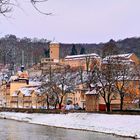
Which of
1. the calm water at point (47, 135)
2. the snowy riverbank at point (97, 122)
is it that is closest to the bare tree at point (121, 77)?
the snowy riverbank at point (97, 122)

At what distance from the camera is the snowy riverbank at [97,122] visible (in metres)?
43.1

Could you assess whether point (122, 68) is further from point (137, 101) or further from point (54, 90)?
point (54, 90)

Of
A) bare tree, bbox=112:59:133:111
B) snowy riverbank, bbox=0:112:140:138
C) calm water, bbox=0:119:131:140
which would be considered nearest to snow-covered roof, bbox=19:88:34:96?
snowy riverbank, bbox=0:112:140:138

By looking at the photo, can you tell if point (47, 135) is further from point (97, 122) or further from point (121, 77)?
point (121, 77)

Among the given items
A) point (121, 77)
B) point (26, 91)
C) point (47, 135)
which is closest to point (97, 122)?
point (47, 135)

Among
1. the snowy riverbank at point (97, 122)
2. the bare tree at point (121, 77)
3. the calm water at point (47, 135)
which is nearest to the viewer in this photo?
the calm water at point (47, 135)

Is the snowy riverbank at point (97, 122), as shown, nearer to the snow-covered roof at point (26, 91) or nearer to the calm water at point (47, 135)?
the calm water at point (47, 135)

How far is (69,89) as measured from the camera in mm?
87438

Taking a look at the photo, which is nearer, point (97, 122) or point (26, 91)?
point (97, 122)

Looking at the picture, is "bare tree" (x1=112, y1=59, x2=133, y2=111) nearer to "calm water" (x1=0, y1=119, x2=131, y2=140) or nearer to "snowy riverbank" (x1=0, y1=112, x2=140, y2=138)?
"snowy riverbank" (x1=0, y1=112, x2=140, y2=138)

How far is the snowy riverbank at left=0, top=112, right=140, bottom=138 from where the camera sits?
43062 mm

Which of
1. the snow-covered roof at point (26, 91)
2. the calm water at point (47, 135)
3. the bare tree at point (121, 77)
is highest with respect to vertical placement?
the bare tree at point (121, 77)

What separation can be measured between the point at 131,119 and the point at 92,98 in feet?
57.1

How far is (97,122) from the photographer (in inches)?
2005
